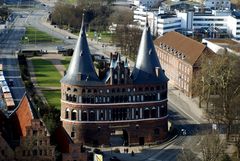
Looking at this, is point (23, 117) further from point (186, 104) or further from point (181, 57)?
point (181, 57)

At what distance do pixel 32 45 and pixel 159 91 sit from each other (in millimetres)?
90606

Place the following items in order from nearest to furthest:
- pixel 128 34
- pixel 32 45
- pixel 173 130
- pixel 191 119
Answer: pixel 173 130 → pixel 191 119 → pixel 128 34 → pixel 32 45

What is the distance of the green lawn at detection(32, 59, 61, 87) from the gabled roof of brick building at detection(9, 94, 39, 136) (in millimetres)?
41245

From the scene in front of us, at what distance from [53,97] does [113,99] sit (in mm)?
26607

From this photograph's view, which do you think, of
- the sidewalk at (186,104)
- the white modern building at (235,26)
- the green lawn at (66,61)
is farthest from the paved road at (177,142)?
the white modern building at (235,26)

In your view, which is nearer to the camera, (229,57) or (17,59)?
(229,57)

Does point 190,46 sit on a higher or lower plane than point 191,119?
higher

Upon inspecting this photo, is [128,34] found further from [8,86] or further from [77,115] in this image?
[77,115]

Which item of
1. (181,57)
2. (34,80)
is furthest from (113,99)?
(34,80)

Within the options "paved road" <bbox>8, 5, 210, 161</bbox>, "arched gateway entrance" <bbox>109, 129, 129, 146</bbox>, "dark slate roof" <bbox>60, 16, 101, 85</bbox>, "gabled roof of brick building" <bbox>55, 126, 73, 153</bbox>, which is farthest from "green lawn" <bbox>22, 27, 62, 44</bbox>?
"gabled roof of brick building" <bbox>55, 126, 73, 153</bbox>

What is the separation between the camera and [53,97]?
109 metres

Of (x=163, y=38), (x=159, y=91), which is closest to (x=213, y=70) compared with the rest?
(x=159, y=91)

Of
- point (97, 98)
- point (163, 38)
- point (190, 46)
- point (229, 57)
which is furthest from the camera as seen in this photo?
point (163, 38)

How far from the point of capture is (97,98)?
277 ft
